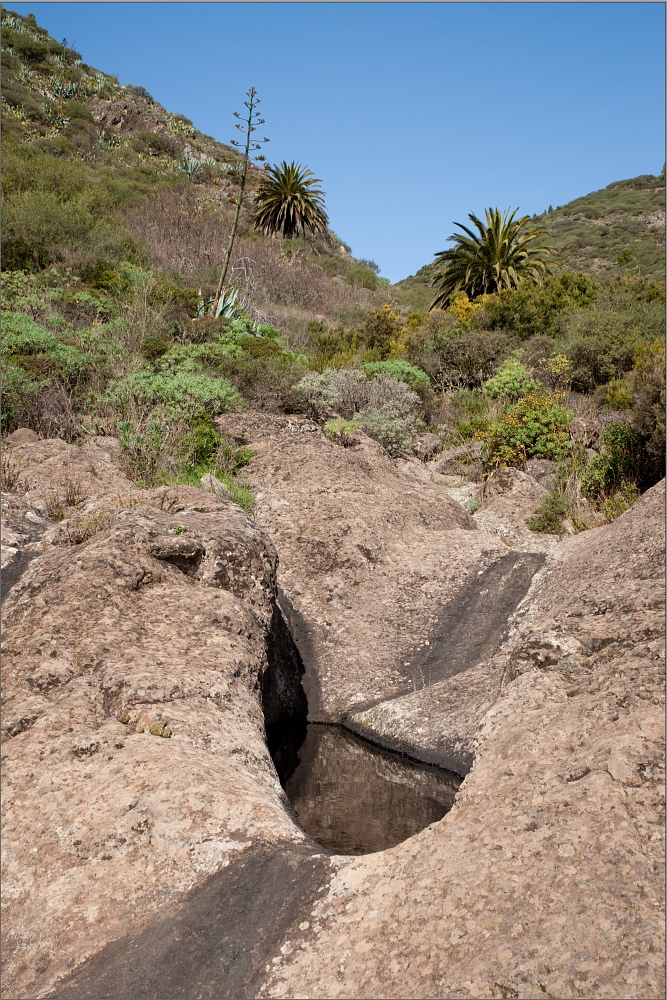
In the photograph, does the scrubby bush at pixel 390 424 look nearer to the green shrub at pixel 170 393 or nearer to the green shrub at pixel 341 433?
the green shrub at pixel 341 433

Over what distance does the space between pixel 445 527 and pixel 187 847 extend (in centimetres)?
701

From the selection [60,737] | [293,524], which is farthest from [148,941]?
Answer: [293,524]

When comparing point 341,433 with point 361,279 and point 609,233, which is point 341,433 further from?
point 609,233

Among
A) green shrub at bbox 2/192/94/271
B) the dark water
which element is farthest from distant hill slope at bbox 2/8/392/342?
the dark water

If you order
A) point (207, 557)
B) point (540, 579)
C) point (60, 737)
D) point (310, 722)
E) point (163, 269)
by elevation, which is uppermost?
point (163, 269)

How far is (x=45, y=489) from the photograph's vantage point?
7.52 m

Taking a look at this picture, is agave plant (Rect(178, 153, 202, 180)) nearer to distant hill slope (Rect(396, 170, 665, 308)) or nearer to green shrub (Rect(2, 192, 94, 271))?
distant hill slope (Rect(396, 170, 665, 308))

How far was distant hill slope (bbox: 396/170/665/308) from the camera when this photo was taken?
3431cm

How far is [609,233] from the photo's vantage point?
44.2 m

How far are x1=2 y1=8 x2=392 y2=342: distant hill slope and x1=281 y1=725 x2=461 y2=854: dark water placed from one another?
13797 mm

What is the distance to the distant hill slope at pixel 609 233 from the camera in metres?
34.3

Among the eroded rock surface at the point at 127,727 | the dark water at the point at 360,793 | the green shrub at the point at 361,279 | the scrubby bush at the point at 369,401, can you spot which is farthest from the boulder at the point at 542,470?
the green shrub at the point at 361,279

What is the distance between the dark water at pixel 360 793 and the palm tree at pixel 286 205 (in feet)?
91.5

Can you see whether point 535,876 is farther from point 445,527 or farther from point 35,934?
point 445,527
